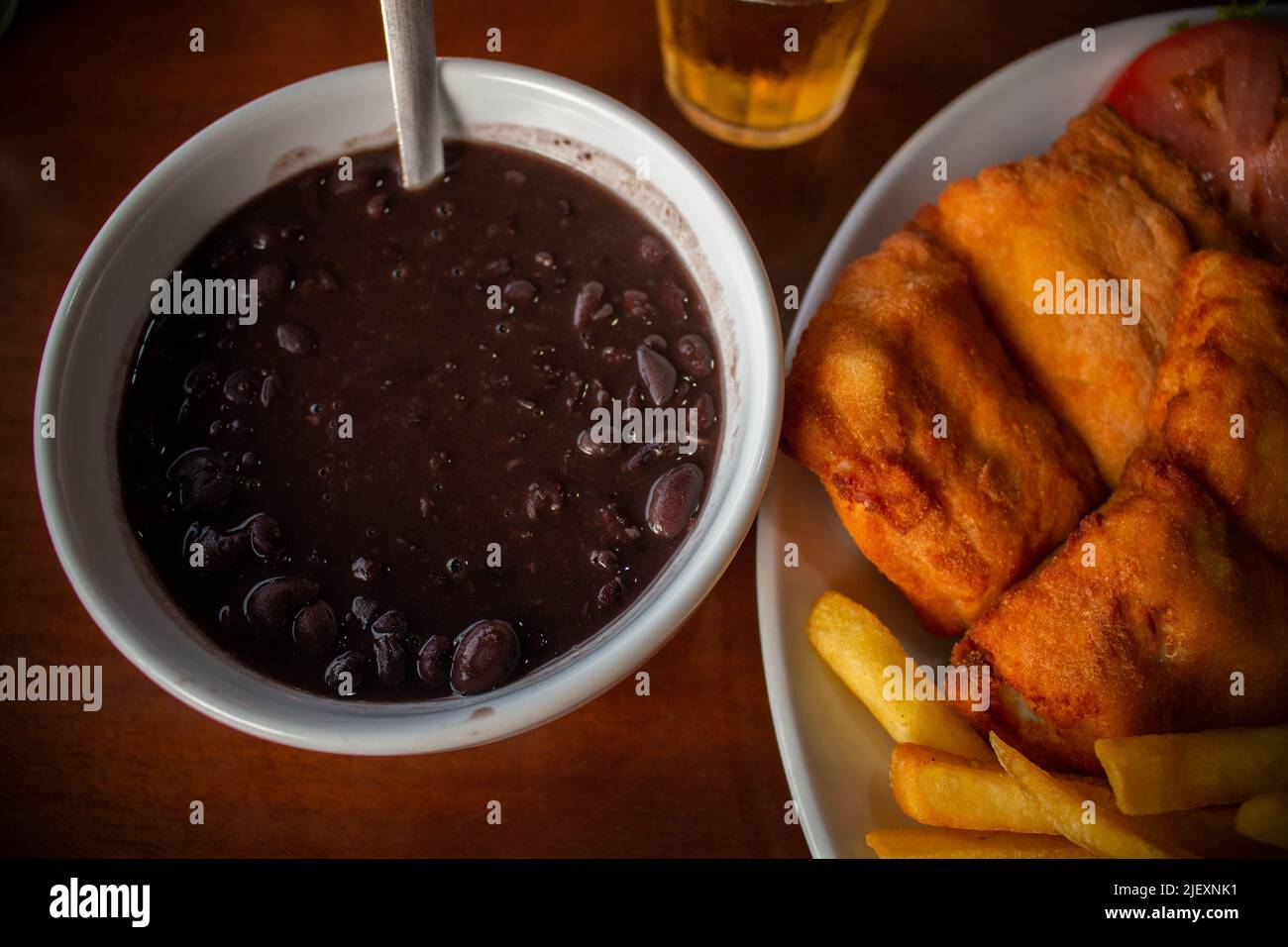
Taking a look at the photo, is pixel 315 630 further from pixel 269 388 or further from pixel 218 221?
pixel 218 221

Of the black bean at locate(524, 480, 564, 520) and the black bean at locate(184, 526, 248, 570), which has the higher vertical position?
the black bean at locate(524, 480, 564, 520)

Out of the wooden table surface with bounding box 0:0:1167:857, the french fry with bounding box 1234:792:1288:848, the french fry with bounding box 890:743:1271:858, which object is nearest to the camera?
the french fry with bounding box 1234:792:1288:848

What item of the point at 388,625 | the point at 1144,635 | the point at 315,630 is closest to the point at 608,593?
the point at 388,625

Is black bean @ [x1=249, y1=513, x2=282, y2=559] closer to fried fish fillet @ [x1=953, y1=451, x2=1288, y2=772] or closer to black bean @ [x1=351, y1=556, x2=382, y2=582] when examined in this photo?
black bean @ [x1=351, y1=556, x2=382, y2=582]

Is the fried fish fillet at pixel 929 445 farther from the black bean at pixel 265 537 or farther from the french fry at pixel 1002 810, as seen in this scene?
the black bean at pixel 265 537

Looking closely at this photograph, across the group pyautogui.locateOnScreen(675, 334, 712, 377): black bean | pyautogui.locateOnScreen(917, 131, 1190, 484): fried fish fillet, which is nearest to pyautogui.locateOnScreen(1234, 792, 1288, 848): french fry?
pyautogui.locateOnScreen(917, 131, 1190, 484): fried fish fillet

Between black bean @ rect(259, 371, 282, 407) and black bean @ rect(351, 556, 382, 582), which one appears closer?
black bean @ rect(351, 556, 382, 582)

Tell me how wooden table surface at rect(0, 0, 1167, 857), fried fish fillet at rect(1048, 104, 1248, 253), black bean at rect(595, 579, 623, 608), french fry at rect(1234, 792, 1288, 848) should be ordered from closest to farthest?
french fry at rect(1234, 792, 1288, 848)
black bean at rect(595, 579, 623, 608)
wooden table surface at rect(0, 0, 1167, 857)
fried fish fillet at rect(1048, 104, 1248, 253)
